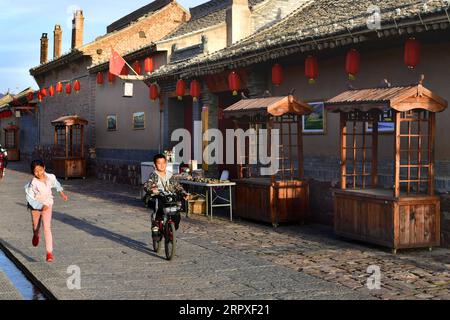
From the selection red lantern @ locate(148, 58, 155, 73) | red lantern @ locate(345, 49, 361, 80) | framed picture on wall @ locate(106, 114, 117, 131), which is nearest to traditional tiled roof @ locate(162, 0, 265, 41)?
red lantern @ locate(148, 58, 155, 73)

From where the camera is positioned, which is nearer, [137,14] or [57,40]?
[137,14]

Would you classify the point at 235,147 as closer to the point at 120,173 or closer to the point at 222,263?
the point at 222,263

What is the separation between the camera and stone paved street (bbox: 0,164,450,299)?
6434 millimetres

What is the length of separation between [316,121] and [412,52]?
10.5 ft

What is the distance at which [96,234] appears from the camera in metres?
10.5

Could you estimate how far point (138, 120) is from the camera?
20812mm

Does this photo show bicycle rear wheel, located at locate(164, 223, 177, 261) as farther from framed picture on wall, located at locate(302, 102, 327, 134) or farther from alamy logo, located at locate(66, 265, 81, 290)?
framed picture on wall, located at locate(302, 102, 327, 134)

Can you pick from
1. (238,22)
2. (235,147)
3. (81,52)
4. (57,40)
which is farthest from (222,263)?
(57,40)

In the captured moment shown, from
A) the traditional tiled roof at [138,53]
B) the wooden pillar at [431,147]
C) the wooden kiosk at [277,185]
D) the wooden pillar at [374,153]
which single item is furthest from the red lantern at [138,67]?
the wooden pillar at [431,147]

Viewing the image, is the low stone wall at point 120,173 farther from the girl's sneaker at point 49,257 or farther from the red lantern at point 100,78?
the girl's sneaker at point 49,257

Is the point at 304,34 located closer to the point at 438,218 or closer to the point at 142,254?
the point at 438,218

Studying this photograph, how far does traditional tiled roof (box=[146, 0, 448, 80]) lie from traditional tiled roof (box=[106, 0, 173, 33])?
11730 millimetres

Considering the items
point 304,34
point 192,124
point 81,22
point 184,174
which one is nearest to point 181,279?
point 304,34

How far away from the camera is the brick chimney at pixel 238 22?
17.1 meters
